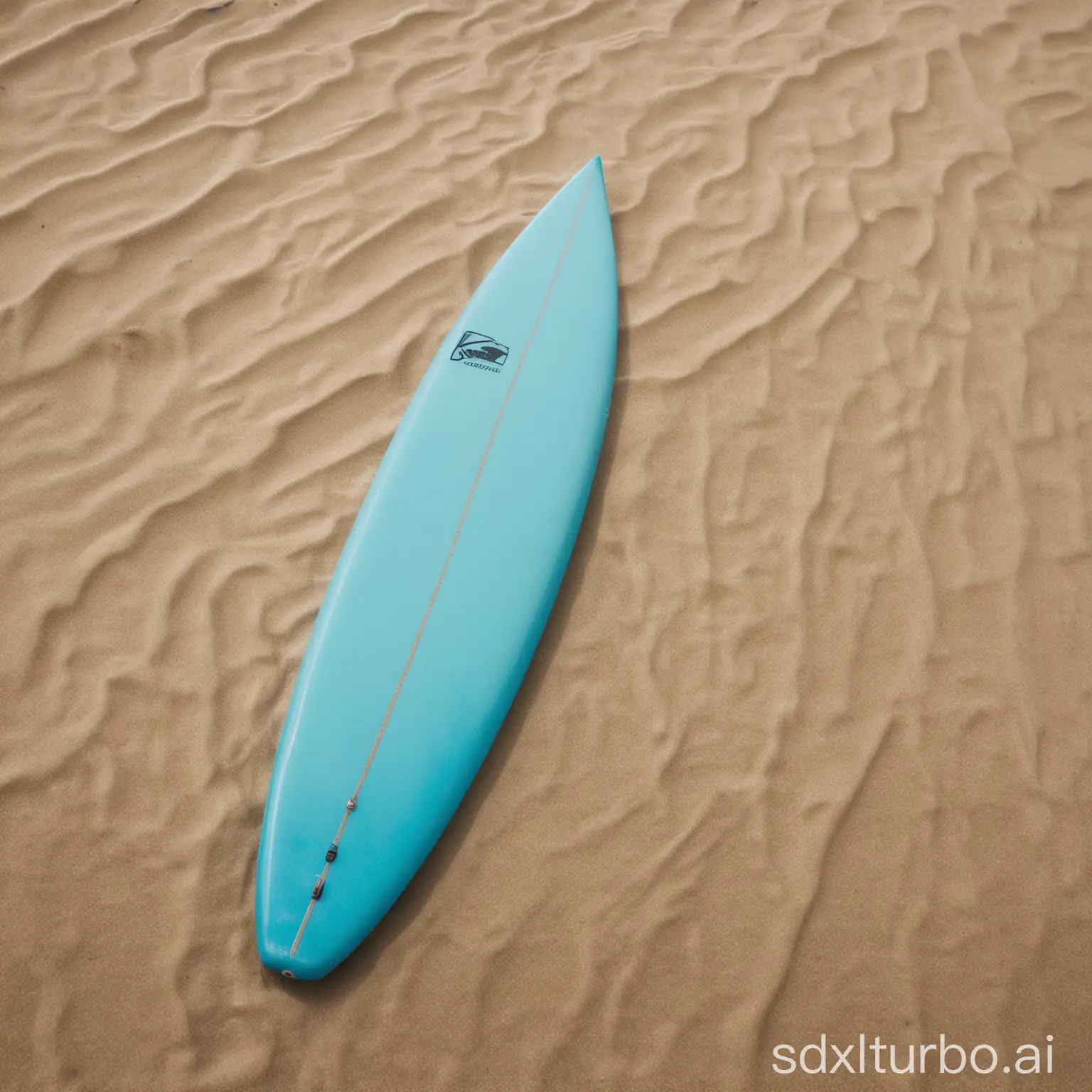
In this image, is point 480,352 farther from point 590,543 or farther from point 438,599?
point 438,599

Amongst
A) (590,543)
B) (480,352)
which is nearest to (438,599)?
(590,543)

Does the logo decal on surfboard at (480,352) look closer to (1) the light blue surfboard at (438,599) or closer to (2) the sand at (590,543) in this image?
(1) the light blue surfboard at (438,599)

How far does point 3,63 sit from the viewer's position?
328cm

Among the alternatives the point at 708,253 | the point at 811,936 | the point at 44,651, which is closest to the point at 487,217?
the point at 708,253

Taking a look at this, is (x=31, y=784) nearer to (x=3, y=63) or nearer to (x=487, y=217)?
(x=487, y=217)

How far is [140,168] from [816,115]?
2.64 metres

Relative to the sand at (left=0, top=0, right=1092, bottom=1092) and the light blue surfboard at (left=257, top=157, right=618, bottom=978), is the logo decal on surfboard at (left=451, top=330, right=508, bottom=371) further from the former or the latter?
the sand at (left=0, top=0, right=1092, bottom=1092)

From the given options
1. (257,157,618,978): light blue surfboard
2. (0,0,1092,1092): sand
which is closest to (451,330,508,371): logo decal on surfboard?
(257,157,618,978): light blue surfboard

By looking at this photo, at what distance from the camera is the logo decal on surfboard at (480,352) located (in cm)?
277

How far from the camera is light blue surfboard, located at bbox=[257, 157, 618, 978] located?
206 cm

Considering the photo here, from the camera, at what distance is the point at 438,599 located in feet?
7.76

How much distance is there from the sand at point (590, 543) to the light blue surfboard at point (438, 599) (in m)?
0.11

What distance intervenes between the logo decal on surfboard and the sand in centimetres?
15

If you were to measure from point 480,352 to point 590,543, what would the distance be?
0.70 m
